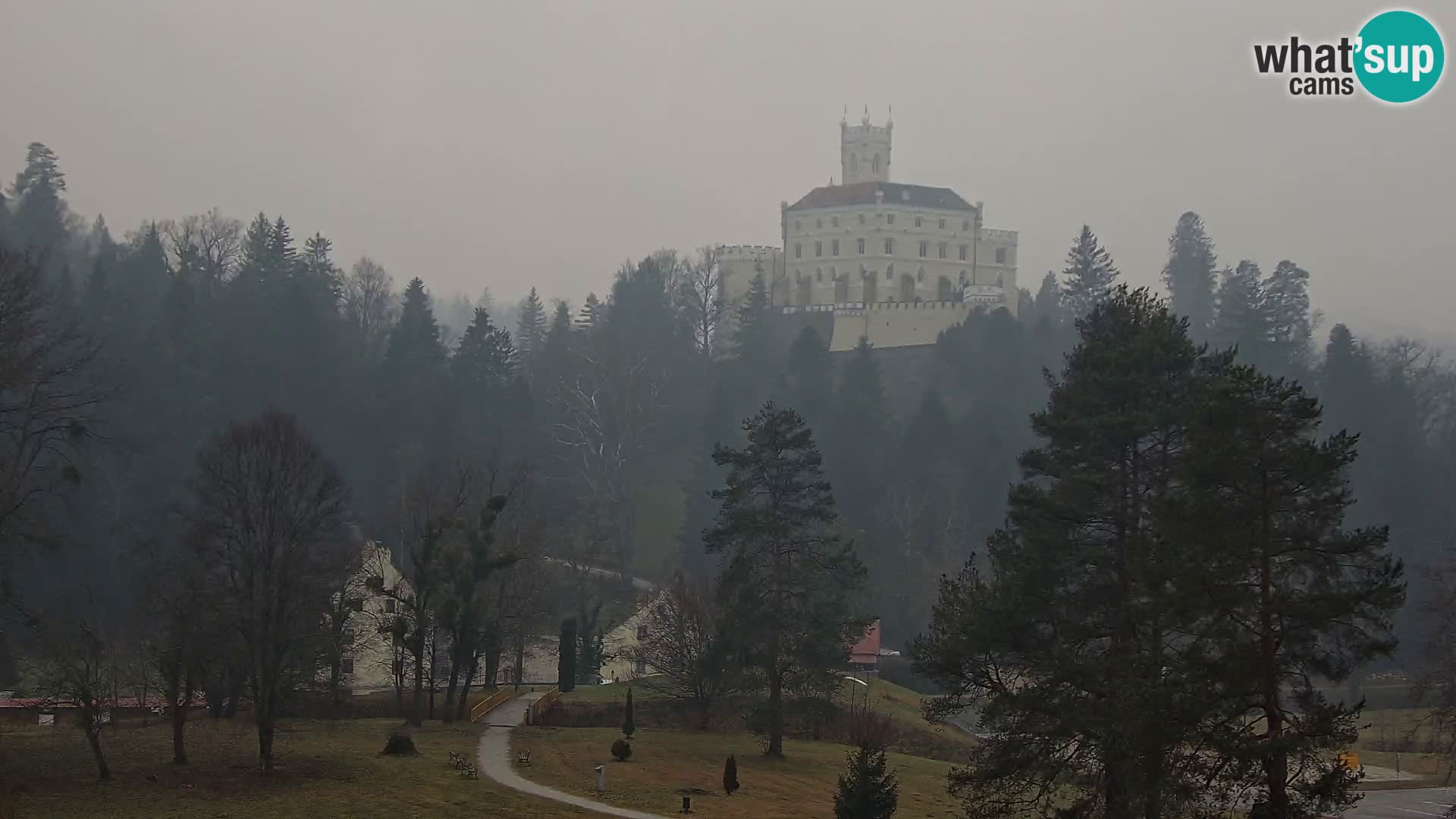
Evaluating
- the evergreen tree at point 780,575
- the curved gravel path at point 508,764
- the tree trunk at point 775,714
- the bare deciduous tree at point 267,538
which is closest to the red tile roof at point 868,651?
the curved gravel path at point 508,764

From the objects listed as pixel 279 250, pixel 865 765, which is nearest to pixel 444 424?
pixel 279 250

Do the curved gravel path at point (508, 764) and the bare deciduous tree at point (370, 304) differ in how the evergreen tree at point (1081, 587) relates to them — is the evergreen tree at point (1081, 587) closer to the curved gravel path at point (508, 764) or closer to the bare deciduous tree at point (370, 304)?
the curved gravel path at point (508, 764)

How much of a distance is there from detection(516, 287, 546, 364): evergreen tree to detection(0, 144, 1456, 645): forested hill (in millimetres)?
812

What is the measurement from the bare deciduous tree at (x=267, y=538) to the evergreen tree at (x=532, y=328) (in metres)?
74.7

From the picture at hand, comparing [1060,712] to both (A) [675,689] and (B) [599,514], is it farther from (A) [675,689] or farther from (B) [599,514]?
(B) [599,514]

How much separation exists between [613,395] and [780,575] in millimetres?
55831

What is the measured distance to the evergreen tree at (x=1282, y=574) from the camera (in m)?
17.5

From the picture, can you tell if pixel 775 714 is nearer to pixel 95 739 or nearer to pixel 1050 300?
pixel 95 739

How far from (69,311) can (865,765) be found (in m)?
57.9

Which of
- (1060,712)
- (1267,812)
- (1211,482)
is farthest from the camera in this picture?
(1060,712)

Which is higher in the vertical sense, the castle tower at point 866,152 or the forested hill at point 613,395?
the castle tower at point 866,152

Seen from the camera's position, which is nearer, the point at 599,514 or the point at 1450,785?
the point at 1450,785

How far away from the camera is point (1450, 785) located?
46.5 m

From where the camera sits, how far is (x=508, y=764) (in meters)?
32.2
